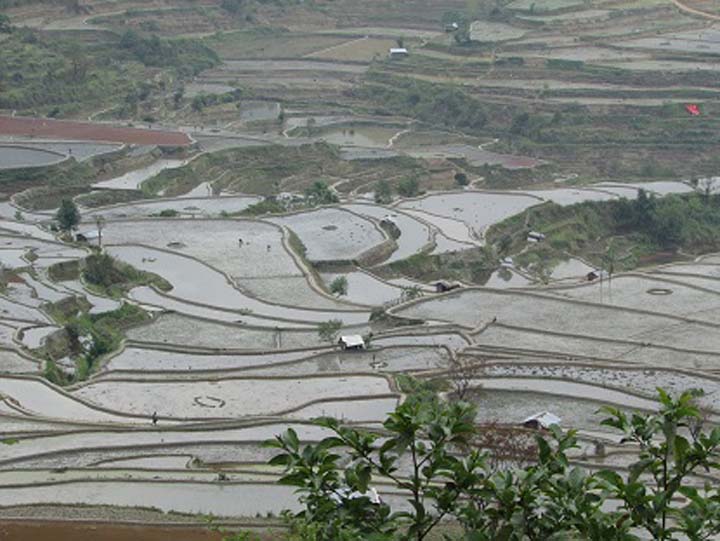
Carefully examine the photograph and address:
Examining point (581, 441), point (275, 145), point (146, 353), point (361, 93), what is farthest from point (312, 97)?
point (581, 441)

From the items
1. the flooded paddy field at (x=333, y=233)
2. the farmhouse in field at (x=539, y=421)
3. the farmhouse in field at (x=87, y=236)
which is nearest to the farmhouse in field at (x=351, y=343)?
the farmhouse in field at (x=539, y=421)

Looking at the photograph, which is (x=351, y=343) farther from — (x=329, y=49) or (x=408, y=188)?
(x=329, y=49)

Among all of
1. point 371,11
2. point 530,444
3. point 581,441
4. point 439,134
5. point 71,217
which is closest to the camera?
point 530,444

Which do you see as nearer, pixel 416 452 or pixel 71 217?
pixel 416 452

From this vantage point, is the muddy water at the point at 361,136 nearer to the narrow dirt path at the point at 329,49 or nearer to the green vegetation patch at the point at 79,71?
the green vegetation patch at the point at 79,71

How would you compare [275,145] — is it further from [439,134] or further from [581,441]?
[581,441]
